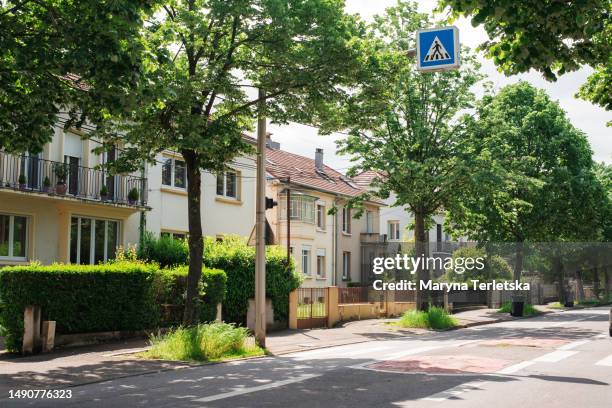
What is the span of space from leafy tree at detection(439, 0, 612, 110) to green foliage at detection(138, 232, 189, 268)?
17323 millimetres

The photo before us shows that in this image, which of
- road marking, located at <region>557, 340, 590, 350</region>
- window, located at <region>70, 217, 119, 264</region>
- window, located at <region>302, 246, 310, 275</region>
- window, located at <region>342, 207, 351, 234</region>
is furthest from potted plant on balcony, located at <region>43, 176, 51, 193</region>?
window, located at <region>342, 207, 351, 234</region>

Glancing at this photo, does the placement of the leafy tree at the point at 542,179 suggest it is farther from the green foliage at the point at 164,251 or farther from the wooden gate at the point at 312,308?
the green foliage at the point at 164,251

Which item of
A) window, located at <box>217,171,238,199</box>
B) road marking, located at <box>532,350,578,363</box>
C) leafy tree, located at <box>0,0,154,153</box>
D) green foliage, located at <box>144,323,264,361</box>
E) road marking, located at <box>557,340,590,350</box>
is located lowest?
road marking, located at <box>557,340,590,350</box>

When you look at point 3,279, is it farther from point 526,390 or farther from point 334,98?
point 526,390

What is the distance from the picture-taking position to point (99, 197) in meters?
24.4

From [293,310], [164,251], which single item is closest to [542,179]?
[293,310]

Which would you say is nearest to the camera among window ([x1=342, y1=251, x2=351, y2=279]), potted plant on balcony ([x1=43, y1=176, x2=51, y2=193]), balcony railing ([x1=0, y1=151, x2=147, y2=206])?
balcony railing ([x1=0, y1=151, x2=147, y2=206])

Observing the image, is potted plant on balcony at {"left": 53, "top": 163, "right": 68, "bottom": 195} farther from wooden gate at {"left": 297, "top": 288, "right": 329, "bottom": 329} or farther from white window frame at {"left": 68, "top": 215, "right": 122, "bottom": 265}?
wooden gate at {"left": 297, "top": 288, "right": 329, "bottom": 329}

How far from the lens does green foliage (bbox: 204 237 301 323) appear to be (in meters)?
23.7

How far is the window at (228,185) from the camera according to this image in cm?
3183

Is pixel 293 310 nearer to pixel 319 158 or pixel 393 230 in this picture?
pixel 319 158

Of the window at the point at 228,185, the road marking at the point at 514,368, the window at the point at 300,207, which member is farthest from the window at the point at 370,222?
the road marking at the point at 514,368

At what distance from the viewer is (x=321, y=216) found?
43.7 meters

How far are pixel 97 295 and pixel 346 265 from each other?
101 feet
